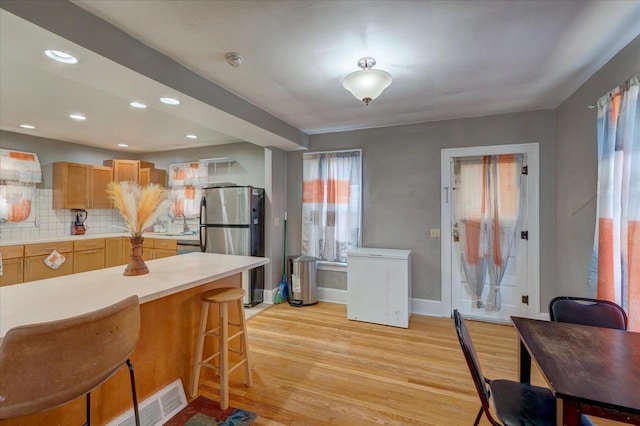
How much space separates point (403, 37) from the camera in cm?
187

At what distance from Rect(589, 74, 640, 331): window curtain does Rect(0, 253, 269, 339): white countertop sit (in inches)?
103

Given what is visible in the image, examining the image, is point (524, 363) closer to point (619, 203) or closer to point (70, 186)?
point (619, 203)

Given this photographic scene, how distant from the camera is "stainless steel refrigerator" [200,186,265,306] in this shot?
13.0 ft

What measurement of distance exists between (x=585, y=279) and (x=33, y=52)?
4.40 meters

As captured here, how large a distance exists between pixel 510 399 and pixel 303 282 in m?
2.82

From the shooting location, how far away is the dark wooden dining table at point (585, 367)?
97 centimetres

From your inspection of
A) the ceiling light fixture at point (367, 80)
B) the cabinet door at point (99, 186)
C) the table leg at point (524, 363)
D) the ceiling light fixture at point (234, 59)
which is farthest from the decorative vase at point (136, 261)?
the cabinet door at point (99, 186)

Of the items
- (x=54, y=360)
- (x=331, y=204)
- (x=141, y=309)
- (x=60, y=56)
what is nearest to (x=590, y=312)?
(x=54, y=360)

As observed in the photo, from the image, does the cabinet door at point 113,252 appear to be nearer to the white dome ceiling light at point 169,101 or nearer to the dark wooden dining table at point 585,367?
the white dome ceiling light at point 169,101

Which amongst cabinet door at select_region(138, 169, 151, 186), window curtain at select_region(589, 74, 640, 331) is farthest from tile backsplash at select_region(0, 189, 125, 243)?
Answer: window curtain at select_region(589, 74, 640, 331)

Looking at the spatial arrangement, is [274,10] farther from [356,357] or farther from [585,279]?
[585,279]

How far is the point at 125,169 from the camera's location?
202 inches

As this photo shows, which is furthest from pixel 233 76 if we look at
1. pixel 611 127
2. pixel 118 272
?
pixel 611 127

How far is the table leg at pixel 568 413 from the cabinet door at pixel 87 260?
5.47m
